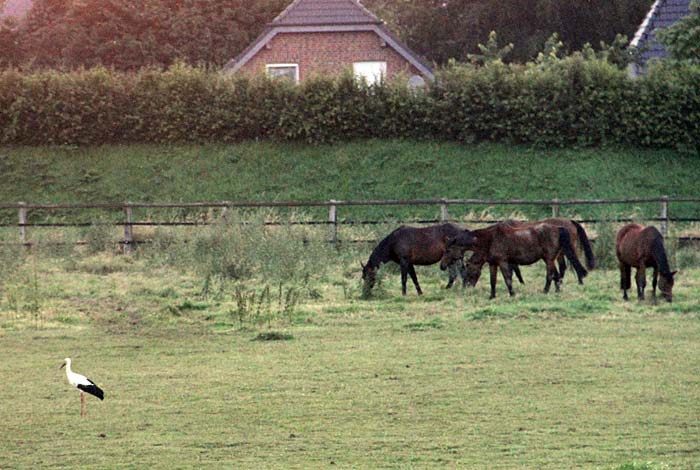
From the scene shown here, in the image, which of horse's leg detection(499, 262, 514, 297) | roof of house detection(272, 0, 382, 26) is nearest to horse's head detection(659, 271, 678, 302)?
horse's leg detection(499, 262, 514, 297)

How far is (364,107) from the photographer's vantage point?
37.1m

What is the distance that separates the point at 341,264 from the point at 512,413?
12929 mm

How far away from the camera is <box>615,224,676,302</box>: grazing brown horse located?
18812 mm

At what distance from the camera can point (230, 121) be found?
37.9 meters

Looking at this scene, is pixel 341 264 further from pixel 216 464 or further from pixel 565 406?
pixel 216 464

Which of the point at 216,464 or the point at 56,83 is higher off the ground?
the point at 56,83

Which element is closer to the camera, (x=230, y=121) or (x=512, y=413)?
(x=512, y=413)

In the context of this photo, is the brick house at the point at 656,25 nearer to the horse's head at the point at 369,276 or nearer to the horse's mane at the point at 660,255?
the horse's head at the point at 369,276

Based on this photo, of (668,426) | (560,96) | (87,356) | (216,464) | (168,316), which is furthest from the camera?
(560,96)

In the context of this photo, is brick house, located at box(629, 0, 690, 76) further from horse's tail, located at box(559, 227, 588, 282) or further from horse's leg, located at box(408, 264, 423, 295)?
horse's leg, located at box(408, 264, 423, 295)

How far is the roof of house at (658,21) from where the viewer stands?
43.3 m

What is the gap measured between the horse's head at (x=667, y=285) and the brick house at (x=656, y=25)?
2452 centimetres

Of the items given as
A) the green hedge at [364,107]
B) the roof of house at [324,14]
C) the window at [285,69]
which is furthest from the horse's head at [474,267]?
the window at [285,69]

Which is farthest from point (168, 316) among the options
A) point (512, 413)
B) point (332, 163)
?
point (332, 163)
